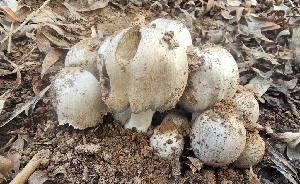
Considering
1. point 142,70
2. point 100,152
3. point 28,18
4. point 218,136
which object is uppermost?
point 142,70

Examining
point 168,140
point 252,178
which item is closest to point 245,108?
point 252,178

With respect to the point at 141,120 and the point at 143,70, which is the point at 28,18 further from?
the point at 143,70

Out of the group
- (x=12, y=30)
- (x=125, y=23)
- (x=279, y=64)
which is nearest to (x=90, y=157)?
(x=12, y=30)

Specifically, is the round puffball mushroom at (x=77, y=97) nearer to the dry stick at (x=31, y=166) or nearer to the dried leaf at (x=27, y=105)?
the dry stick at (x=31, y=166)

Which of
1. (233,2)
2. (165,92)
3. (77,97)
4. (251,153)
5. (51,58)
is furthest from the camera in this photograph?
(233,2)

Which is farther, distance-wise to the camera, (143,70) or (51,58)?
(51,58)

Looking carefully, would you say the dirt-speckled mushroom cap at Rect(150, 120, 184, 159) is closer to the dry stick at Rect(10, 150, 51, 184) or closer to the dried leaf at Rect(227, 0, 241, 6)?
the dry stick at Rect(10, 150, 51, 184)
